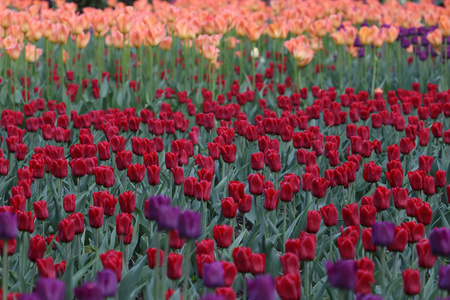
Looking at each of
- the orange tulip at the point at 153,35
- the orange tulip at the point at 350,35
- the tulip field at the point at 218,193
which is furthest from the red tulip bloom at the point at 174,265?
the orange tulip at the point at 350,35

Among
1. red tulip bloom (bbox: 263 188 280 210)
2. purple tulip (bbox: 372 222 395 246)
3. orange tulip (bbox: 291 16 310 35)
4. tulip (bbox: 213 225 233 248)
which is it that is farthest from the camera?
orange tulip (bbox: 291 16 310 35)

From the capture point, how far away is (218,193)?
3.54 meters

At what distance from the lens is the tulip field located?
2.02 metres

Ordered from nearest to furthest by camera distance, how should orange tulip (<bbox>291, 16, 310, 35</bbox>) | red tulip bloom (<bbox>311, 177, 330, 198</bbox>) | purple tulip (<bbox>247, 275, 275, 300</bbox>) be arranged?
purple tulip (<bbox>247, 275, 275, 300</bbox>), red tulip bloom (<bbox>311, 177, 330, 198</bbox>), orange tulip (<bbox>291, 16, 310, 35</bbox>)

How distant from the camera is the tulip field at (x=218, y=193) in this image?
2.02 m

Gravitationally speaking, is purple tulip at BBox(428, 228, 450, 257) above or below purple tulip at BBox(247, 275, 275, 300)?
below

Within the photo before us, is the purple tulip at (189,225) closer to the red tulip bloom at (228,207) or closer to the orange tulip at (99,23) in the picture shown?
the red tulip bloom at (228,207)

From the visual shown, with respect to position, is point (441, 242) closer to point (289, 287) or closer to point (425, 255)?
point (425, 255)

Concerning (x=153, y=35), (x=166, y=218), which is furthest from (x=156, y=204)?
(x=153, y=35)

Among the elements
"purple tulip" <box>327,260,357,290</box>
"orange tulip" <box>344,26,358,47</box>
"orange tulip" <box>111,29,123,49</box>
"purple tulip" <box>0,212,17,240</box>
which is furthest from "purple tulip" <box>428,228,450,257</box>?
"orange tulip" <box>111,29,123,49</box>

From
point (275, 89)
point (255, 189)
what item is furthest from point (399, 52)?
point (255, 189)

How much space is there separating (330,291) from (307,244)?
24 centimetres

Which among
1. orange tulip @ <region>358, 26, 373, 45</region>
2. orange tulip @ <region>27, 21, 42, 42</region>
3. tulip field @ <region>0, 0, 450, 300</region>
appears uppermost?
orange tulip @ <region>27, 21, 42, 42</region>

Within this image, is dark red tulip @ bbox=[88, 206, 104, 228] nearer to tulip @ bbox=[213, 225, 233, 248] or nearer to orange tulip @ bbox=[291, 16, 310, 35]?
tulip @ bbox=[213, 225, 233, 248]
